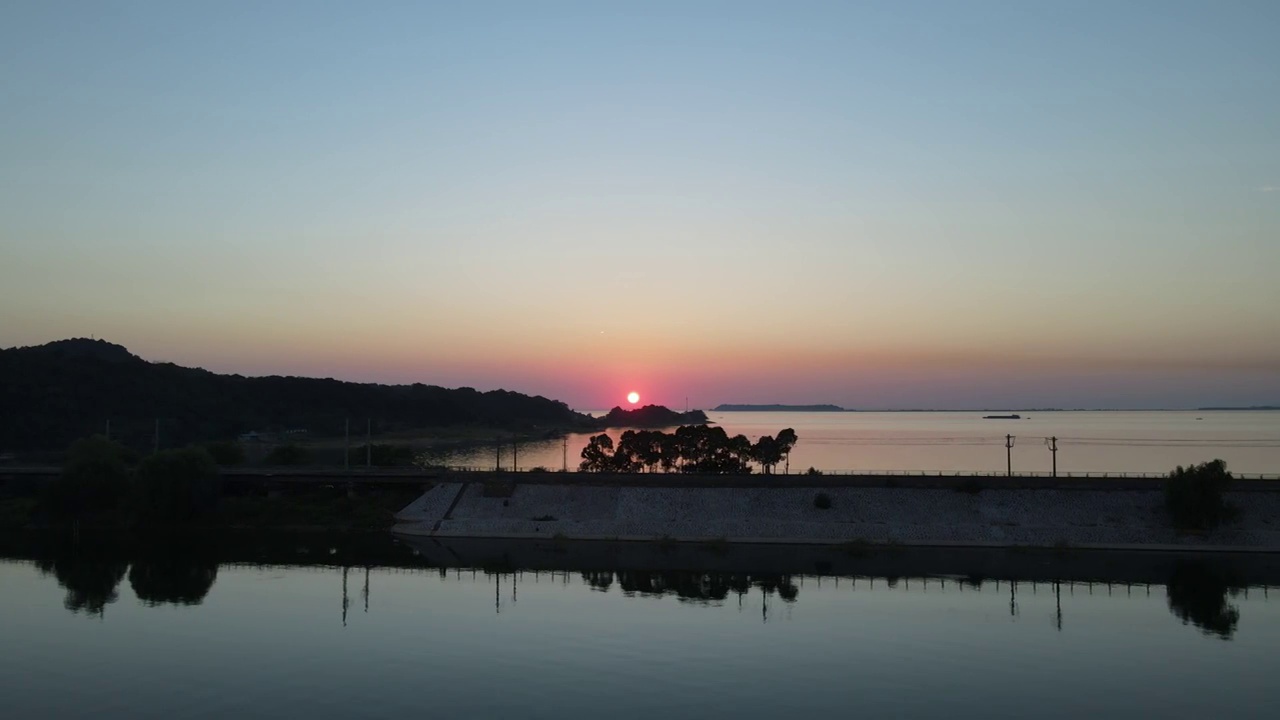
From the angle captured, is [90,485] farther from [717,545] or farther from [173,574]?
[717,545]

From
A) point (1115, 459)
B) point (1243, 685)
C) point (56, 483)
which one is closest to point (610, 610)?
point (1243, 685)

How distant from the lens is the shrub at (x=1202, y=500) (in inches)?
2606

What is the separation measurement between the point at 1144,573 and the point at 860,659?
93.8ft

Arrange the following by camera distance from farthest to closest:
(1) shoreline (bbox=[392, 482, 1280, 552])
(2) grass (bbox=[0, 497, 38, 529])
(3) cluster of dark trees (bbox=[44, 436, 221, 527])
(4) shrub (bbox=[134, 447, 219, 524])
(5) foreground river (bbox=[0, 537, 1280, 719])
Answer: (2) grass (bbox=[0, 497, 38, 529]), (3) cluster of dark trees (bbox=[44, 436, 221, 527]), (4) shrub (bbox=[134, 447, 219, 524]), (1) shoreline (bbox=[392, 482, 1280, 552]), (5) foreground river (bbox=[0, 537, 1280, 719])

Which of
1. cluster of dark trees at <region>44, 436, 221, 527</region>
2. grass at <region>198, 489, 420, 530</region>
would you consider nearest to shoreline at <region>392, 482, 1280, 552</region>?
grass at <region>198, 489, 420, 530</region>

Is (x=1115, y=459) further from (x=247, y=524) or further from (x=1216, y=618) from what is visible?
(x=247, y=524)

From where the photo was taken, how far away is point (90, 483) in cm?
8112

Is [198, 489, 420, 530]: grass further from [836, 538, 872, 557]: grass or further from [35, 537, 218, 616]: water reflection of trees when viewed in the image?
[836, 538, 872, 557]: grass

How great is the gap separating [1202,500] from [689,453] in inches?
1512

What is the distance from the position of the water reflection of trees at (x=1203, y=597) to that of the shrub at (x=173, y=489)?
2712 inches

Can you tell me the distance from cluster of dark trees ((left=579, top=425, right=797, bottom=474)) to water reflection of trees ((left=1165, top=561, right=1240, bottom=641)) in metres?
33.0

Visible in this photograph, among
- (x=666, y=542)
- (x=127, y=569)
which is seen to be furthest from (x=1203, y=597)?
(x=127, y=569)

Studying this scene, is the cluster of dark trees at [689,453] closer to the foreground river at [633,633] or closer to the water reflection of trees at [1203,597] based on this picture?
the foreground river at [633,633]

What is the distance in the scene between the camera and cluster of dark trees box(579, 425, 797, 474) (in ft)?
275
